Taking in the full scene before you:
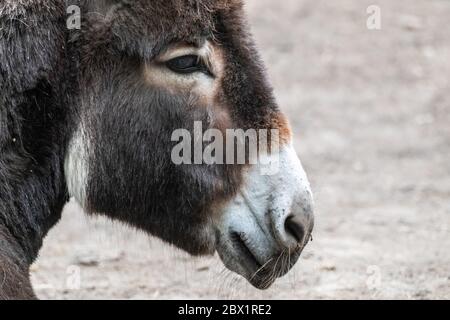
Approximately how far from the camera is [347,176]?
816 cm

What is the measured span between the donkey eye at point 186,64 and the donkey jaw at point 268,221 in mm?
496

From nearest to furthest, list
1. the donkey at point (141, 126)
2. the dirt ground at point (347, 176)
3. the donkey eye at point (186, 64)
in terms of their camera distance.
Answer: the donkey at point (141, 126) < the donkey eye at point (186, 64) < the dirt ground at point (347, 176)

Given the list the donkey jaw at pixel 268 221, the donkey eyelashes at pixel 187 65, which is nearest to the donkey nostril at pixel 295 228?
the donkey jaw at pixel 268 221

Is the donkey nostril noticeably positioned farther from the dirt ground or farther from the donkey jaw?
the dirt ground

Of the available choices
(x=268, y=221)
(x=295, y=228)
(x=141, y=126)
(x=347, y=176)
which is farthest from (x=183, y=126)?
(x=347, y=176)

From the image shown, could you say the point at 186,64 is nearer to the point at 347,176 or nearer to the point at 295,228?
the point at 295,228

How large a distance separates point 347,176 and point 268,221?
4447 mm

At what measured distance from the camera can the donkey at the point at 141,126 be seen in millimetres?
3682

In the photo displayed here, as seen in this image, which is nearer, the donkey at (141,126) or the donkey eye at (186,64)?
the donkey at (141,126)

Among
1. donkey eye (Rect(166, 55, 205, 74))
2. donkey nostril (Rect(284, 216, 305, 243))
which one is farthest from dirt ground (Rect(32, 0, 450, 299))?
donkey eye (Rect(166, 55, 205, 74))

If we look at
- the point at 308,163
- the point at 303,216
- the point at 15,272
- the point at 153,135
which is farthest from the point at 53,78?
the point at 308,163

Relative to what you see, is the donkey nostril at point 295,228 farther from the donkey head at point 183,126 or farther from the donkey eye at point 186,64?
the donkey eye at point 186,64

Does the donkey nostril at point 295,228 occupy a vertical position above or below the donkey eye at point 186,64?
below

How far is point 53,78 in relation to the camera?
3684mm
